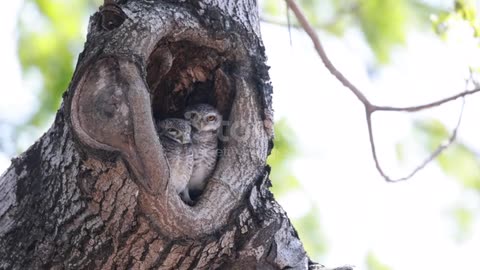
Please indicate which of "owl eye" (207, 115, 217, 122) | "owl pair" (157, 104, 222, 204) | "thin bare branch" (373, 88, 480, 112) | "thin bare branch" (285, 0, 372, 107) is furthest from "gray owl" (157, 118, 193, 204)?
"thin bare branch" (373, 88, 480, 112)

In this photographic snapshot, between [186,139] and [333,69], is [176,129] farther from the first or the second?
[333,69]

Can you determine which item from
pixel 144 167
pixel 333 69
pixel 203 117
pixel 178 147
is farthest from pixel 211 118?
pixel 144 167

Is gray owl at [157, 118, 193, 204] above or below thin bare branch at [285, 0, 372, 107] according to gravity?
below

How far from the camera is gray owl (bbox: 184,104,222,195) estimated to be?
10.00 ft

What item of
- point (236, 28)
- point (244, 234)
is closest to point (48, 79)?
point (236, 28)

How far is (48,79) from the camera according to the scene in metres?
4.60

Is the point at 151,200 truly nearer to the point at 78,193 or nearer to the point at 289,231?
the point at 78,193

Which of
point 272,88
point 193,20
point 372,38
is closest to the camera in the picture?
point 193,20

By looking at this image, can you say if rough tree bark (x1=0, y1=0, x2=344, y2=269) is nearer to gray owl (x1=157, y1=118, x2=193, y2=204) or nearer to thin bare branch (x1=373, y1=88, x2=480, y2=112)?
gray owl (x1=157, y1=118, x2=193, y2=204)

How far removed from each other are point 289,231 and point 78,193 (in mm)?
678

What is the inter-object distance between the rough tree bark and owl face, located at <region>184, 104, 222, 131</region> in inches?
3.9

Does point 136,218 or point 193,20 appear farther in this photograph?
point 193,20

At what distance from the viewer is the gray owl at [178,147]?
3.03 metres

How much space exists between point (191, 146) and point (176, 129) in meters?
0.14
